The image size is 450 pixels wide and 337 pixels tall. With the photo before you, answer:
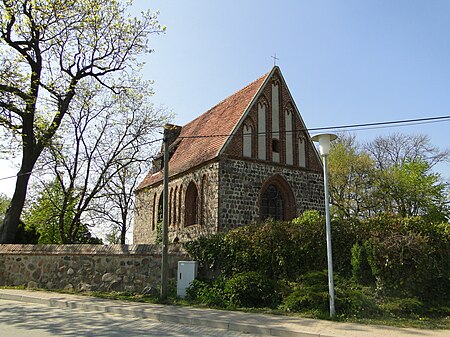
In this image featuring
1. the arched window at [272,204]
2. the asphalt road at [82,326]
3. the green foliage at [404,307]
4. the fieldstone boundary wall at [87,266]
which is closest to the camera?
the asphalt road at [82,326]

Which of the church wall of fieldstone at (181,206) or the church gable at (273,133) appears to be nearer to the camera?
the church wall of fieldstone at (181,206)

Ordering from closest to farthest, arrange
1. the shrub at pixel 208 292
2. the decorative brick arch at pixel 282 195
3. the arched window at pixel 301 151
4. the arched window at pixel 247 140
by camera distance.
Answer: the shrub at pixel 208 292
the arched window at pixel 247 140
the decorative brick arch at pixel 282 195
the arched window at pixel 301 151

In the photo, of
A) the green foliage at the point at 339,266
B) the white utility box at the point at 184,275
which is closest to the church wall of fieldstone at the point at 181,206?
the white utility box at the point at 184,275

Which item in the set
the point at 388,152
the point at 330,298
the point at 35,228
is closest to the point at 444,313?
the point at 330,298

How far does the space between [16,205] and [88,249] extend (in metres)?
5.06

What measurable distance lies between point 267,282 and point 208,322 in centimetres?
292

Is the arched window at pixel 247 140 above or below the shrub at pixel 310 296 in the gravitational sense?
above

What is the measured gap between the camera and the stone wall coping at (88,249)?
47.0 feet

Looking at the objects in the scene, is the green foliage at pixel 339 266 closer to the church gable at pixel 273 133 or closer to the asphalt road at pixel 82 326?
the asphalt road at pixel 82 326

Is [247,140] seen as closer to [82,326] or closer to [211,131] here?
[211,131]

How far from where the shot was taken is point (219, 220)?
17.4 meters

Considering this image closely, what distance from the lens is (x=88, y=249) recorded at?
49.7ft

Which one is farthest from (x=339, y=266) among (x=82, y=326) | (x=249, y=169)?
(x=249, y=169)

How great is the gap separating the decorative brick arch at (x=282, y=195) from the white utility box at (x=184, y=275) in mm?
6574
